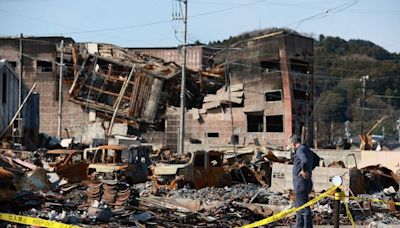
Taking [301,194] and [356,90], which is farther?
[356,90]

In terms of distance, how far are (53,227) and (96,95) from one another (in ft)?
153

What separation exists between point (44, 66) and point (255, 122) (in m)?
21.7

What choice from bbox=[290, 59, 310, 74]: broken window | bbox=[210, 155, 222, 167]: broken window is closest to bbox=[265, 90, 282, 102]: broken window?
bbox=[290, 59, 310, 74]: broken window

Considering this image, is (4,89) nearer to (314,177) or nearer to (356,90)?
(314,177)

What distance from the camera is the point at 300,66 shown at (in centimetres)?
5125

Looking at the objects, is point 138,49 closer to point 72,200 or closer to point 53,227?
point 72,200

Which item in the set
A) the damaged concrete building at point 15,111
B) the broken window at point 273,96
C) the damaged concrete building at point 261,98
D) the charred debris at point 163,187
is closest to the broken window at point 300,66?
the damaged concrete building at point 261,98

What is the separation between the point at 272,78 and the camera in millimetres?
50781

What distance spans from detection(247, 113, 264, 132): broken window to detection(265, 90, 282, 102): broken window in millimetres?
1682

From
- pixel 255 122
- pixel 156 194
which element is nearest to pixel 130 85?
pixel 255 122

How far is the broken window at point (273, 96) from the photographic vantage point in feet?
166

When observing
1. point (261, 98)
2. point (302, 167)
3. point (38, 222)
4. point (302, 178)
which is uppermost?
point (261, 98)

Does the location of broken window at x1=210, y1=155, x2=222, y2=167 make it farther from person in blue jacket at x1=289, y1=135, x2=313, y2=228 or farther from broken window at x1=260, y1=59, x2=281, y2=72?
broken window at x1=260, y1=59, x2=281, y2=72

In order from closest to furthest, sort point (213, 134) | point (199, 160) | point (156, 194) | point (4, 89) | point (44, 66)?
point (156, 194), point (199, 160), point (4, 89), point (213, 134), point (44, 66)
